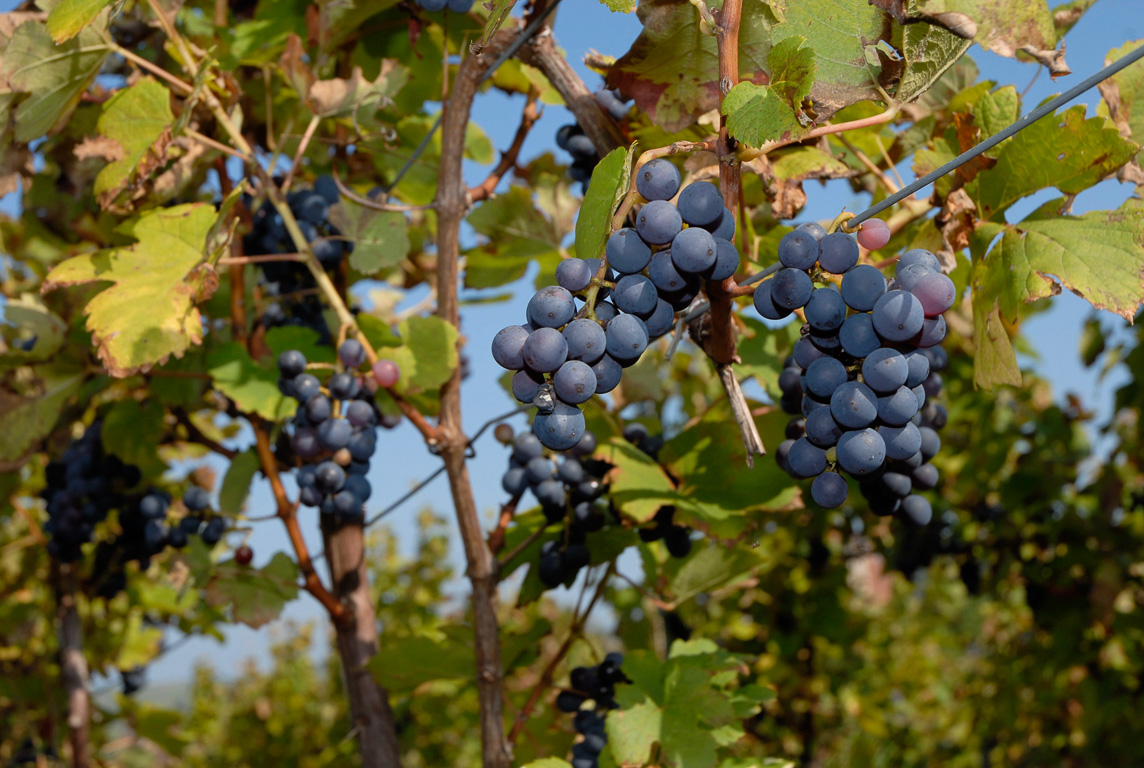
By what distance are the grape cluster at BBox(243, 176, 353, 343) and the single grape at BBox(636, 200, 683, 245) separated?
1203 mm

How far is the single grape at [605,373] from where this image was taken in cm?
85

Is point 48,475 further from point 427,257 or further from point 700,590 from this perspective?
point 700,590

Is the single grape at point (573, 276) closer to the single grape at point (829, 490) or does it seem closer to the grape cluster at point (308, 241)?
the single grape at point (829, 490)

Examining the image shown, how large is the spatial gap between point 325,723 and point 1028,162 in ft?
19.2

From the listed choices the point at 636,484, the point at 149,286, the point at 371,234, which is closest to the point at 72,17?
the point at 149,286

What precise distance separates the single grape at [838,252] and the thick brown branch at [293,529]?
51.4 inches

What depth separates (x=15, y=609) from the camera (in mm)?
3547

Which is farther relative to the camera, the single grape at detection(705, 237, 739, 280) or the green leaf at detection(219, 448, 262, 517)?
the green leaf at detection(219, 448, 262, 517)

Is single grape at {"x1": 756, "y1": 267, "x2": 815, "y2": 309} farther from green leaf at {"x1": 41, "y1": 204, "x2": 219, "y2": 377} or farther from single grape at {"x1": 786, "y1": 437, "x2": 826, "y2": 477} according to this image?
green leaf at {"x1": 41, "y1": 204, "x2": 219, "y2": 377}

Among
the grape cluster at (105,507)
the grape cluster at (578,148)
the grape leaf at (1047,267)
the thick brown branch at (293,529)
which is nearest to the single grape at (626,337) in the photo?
the grape leaf at (1047,267)

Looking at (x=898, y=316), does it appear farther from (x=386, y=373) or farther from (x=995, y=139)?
(x=386, y=373)

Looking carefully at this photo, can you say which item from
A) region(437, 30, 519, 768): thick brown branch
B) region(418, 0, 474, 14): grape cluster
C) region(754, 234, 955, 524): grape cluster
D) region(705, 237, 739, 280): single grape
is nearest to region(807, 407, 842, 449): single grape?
region(754, 234, 955, 524): grape cluster

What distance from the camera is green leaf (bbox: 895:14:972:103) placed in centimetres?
100

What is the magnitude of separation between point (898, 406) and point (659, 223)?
1.14 feet
